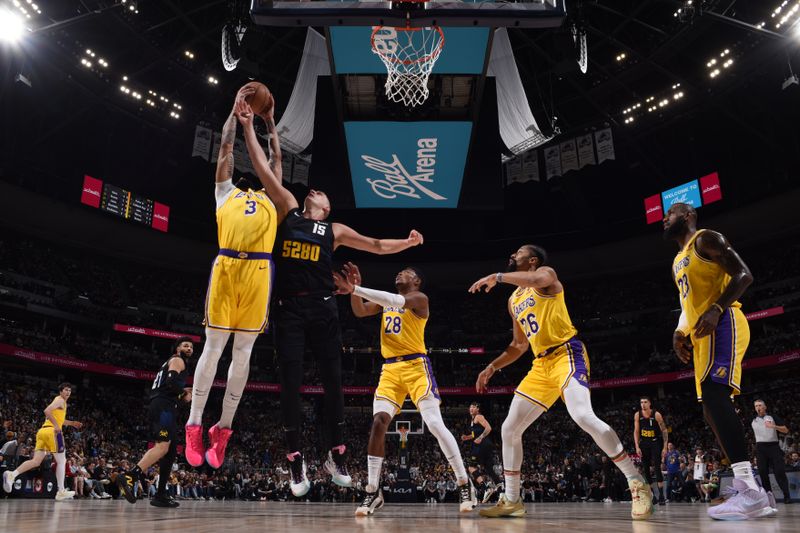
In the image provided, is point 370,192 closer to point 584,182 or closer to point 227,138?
point 227,138

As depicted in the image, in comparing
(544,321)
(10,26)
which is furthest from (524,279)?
(10,26)

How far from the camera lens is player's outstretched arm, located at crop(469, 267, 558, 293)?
5.22 metres

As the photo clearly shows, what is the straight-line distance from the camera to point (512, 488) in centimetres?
560

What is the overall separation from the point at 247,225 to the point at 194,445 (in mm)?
1659

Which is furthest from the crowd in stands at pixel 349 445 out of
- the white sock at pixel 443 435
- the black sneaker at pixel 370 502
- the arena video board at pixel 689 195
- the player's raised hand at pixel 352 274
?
the player's raised hand at pixel 352 274

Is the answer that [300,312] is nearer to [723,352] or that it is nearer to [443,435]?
[443,435]

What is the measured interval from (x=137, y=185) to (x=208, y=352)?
2602 centimetres

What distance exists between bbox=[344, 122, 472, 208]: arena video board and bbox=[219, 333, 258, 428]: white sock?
1073cm

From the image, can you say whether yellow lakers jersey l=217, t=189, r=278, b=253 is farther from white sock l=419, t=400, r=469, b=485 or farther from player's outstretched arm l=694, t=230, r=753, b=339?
player's outstretched arm l=694, t=230, r=753, b=339

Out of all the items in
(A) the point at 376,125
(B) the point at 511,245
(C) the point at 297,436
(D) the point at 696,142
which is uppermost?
(D) the point at 696,142

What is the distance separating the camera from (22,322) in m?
26.6

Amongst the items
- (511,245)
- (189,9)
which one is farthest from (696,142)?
(189,9)

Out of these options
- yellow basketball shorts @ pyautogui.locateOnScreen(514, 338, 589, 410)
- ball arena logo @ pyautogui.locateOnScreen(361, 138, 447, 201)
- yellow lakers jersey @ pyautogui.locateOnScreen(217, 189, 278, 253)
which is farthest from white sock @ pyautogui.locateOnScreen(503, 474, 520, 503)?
ball arena logo @ pyautogui.locateOnScreen(361, 138, 447, 201)

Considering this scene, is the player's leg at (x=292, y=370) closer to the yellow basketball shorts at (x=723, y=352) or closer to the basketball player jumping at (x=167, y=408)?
the basketball player jumping at (x=167, y=408)
